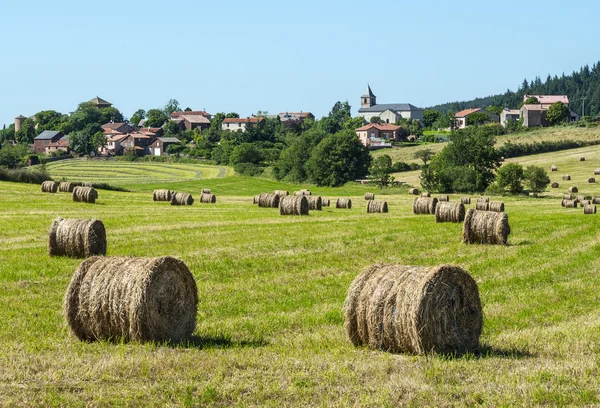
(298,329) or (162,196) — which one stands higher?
(162,196)

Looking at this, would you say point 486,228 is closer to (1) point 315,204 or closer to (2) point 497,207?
(2) point 497,207

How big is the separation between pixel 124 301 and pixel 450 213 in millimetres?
24831

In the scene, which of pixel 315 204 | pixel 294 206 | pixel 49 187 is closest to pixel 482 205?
pixel 315 204

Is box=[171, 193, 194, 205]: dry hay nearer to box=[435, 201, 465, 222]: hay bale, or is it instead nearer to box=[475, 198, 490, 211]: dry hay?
box=[475, 198, 490, 211]: dry hay

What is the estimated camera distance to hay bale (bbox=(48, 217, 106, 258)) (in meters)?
23.0

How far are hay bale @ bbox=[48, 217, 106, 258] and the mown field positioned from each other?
1.59 feet

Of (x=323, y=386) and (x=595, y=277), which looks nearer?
(x=323, y=386)

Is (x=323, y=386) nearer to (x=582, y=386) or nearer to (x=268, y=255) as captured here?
(x=582, y=386)

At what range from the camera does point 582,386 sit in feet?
34.8

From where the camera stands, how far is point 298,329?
1474 cm

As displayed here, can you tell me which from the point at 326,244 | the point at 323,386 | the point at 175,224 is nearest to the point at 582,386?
the point at 323,386

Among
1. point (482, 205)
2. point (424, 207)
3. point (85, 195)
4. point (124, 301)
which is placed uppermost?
point (85, 195)

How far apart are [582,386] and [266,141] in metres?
154

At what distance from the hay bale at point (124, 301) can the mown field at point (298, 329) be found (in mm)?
292
